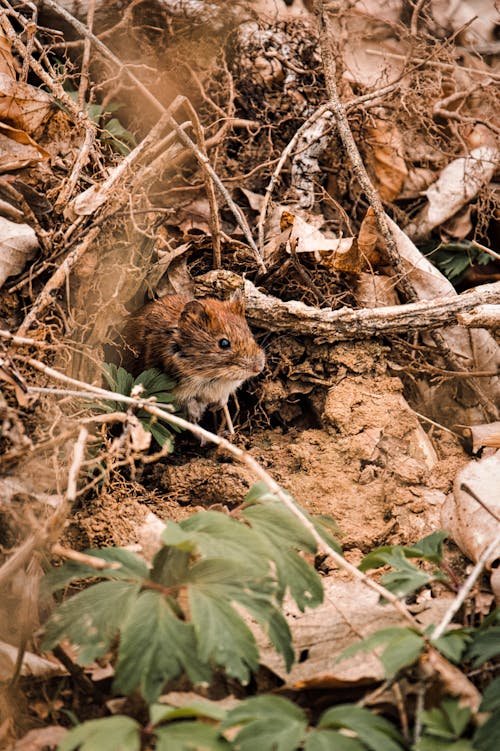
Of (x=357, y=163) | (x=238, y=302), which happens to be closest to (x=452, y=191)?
(x=357, y=163)

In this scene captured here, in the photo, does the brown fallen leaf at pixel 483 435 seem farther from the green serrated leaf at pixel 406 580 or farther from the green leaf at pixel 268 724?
the green leaf at pixel 268 724

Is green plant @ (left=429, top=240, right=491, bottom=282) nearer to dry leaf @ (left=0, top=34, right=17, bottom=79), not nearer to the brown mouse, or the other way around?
the brown mouse

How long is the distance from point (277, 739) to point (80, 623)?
59 cm

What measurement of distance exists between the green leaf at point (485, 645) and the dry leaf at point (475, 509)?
57 cm

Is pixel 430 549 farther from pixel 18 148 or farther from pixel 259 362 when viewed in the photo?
pixel 18 148

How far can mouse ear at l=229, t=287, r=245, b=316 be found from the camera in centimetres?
385

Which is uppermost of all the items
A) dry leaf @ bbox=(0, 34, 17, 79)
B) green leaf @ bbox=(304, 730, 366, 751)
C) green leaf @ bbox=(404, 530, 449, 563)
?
dry leaf @ bbox=(0, 34, 17, 79)

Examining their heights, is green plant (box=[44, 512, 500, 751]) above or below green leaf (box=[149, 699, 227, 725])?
above

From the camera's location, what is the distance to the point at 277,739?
5.43 ft

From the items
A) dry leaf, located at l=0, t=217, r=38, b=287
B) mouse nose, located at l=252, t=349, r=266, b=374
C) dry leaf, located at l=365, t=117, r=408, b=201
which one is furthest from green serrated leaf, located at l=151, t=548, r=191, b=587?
dry leaf, located at l=365, t=117, r=408, b=201

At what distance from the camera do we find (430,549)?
2.30 metres

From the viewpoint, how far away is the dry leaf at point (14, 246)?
3199 mm

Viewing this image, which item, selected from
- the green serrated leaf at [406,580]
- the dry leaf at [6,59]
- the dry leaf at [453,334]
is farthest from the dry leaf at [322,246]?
the green serrated leaf at [406,580]

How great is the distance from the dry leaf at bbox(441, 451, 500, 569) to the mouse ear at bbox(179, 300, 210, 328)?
64.4 inches
